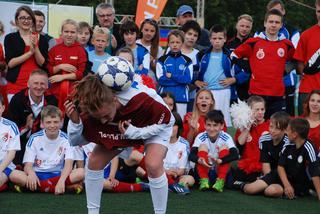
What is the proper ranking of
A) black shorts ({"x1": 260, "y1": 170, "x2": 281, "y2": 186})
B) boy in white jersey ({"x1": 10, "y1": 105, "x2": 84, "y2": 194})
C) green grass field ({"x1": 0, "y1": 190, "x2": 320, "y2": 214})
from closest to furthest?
green grass field ({"x1": 0, "y1": 190, "x2": 320, "y2": 214})
boy in white jersey ({"x1": 10, "y1": 105, "x2": 84, "y2": 194})
black shorts ({"x1": 260, "y1": 170, "x2": 281, "y2": 186})

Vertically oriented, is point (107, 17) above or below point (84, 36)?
above

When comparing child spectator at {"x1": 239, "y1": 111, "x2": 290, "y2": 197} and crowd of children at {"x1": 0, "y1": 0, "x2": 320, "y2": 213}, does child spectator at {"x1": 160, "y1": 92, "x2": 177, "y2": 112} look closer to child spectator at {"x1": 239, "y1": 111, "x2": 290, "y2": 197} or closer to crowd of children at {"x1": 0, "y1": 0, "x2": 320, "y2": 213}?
crowd of children at {"x1": 0, "y1": 0, "x2": 320, "y2": 213}

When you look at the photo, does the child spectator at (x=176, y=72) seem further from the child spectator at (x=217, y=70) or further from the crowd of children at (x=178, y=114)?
the child spectator at (x=217, y=70)

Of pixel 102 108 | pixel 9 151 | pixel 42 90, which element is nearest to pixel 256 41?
pixel 42 90

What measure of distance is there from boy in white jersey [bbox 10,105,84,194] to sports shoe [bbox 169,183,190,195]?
0.96m

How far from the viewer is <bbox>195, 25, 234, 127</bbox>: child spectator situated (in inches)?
343

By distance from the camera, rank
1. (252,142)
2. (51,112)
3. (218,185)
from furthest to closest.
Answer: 1. (252,142)
2. (218,185)
3. (51,112)

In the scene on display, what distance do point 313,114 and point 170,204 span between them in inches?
83.2

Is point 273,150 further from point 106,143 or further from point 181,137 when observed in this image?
point 106,143

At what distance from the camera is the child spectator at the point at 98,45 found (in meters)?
8.05

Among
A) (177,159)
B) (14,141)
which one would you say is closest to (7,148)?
(14,141)

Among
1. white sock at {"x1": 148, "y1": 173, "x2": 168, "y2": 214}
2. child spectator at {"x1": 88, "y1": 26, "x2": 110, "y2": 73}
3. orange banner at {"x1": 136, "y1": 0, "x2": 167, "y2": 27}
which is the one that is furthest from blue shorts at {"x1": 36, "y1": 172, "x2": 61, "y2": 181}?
orange banner at {"x1": 136, "y1": 0, "x2": 167, "y2": 27}

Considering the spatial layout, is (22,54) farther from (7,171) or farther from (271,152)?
(271,152)

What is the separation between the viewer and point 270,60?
26.7ft
